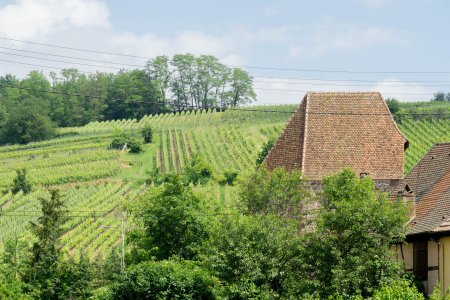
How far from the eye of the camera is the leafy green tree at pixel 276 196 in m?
31.9

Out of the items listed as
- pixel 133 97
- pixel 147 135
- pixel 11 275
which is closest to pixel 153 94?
pixel 133 97

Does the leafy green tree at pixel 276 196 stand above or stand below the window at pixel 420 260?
above

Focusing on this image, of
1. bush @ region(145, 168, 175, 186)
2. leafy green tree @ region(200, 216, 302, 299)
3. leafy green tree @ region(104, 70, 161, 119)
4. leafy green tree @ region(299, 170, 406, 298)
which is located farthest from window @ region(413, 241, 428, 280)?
leafy green tree @ region(104, 70, 161, 119)

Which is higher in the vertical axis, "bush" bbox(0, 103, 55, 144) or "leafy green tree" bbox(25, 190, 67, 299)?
"bush" bbox(0, 103, 55, 144)

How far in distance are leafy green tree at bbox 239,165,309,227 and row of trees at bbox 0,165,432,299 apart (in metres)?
0.03

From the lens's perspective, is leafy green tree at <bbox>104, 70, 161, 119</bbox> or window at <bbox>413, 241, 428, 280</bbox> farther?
leafy green tree at <bbox>104, 70, 161, 119</bbox>

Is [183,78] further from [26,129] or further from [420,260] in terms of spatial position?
[420,260]

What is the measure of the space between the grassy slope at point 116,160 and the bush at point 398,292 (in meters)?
30.7

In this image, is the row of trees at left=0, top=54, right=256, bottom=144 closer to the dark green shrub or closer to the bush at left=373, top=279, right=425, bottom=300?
the dark green shrub

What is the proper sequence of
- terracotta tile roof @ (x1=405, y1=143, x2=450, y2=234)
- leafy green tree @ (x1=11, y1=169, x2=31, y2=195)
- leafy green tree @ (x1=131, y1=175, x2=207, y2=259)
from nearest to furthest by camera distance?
terracotta tile roof @ (x1=405, y1=143, x2=450, y2=234) < leafy green tree @ (x1=131, y1=175, x2=207, y2=259) < leafy green tree @ (x1=11, y1=169, x2=31, y2=195)

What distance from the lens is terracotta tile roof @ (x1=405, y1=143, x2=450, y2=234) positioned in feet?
92.4

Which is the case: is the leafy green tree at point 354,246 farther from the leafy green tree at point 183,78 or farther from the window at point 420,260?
the leafy green tree at point 183,78

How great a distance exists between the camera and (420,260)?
28.8m

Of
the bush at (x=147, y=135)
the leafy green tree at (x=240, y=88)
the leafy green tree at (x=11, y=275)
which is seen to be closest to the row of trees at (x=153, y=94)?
the leafy green tree at (x=240, y=88)
